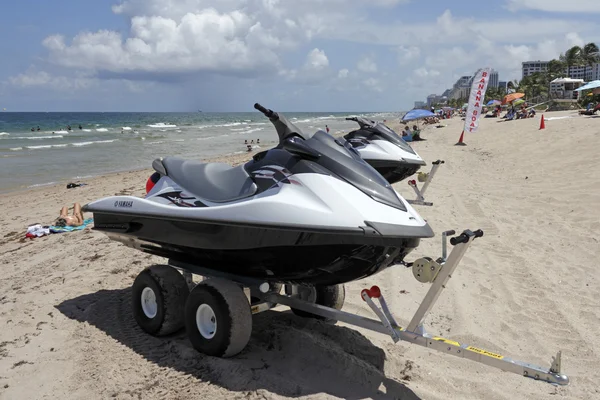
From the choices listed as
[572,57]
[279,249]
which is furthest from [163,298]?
[572,57]

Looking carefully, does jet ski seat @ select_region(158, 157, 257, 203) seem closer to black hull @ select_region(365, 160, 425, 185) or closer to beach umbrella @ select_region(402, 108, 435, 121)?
black hull @ select_region(365, 160, 425, 185)

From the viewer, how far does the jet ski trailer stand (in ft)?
10.3

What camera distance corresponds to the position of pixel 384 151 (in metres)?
7.49

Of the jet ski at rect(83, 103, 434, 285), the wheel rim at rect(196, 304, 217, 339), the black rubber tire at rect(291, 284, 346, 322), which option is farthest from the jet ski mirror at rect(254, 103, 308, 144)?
the black rubber tire at rect(291, 284, 346, 322)

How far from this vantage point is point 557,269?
608cm

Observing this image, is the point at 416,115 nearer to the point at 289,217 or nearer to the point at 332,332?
the point at 332,332

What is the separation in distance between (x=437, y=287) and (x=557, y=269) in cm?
359

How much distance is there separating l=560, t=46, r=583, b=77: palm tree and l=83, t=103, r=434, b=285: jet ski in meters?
81.3

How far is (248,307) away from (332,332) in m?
A: 0.92

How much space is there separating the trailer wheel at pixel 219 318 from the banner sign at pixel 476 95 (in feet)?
38.8

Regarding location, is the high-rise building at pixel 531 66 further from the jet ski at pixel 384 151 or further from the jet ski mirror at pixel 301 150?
the jet ski mirror at pixel 301 150

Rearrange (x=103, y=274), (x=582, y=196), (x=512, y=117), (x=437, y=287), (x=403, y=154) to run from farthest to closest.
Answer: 1. (x=512, y=117)
2. (x=582, y=196)
3. (x=403, y=154)
4. (x=103, y=274)
5. (x=437, y=287)

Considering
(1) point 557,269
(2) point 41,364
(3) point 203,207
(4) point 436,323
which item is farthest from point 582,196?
(2) point 41,364

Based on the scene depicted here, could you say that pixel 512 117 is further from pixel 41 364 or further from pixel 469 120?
pixel 41 364
